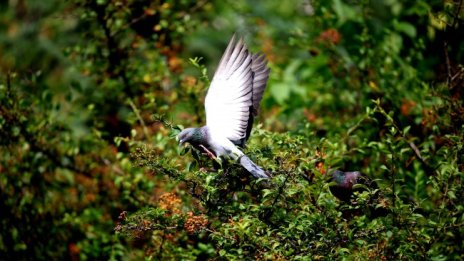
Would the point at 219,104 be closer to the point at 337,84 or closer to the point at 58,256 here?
the point at 58,256

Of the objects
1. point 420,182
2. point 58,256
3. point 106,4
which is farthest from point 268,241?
point 106,4

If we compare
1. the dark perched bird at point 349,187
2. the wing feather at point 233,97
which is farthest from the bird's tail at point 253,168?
the dark perched bird at point 349,187

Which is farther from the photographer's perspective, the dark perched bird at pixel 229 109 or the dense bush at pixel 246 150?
the dark perched bird at pixel 229 109

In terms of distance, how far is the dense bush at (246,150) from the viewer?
148 inches

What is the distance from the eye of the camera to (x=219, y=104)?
13.8 feet

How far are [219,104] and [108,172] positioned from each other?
6.50 feet

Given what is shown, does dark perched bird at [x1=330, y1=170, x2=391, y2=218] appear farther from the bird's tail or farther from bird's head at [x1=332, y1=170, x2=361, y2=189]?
the bird's tail

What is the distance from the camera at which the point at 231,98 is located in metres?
4.21

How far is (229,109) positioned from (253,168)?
0.48 meters

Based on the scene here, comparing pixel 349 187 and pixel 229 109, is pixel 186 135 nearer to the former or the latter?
pixel 229 109

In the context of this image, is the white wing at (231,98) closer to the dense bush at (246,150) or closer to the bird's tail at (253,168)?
the dense bush at (246,150)

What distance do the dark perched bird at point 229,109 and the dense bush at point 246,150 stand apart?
97 mm

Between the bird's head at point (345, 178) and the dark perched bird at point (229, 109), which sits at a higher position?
the dark perched bird at point (229, 109)

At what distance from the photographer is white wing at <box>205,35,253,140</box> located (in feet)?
13.7
